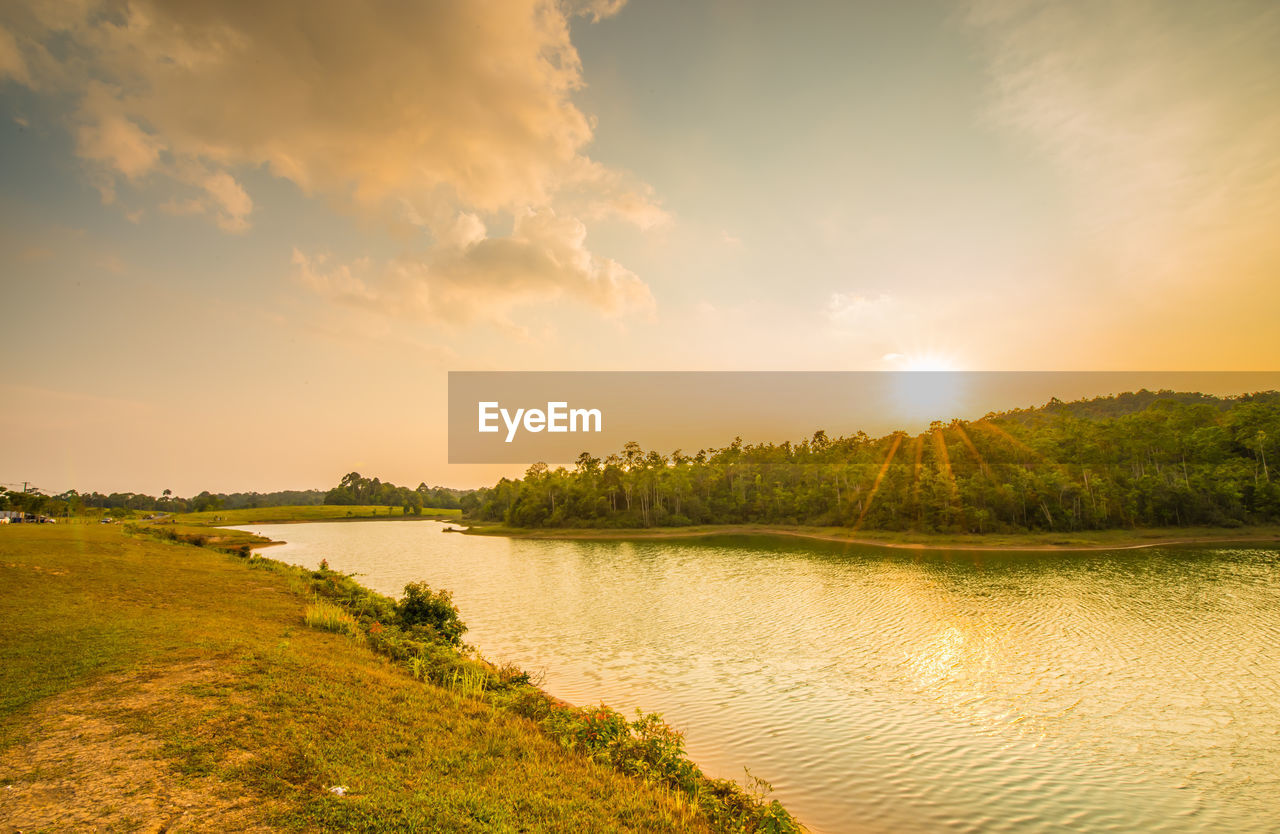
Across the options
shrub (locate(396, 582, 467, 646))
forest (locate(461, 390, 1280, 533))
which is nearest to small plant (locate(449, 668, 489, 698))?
shrub (locate(396, 582, 467, 646))

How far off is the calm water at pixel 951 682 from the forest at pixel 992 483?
112 ft

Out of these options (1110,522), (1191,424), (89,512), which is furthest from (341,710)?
(89,512)

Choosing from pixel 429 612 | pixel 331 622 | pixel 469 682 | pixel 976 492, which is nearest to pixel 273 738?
pixel 469 682

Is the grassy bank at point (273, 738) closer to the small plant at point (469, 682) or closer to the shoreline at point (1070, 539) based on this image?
the small plant at point (469, 682)

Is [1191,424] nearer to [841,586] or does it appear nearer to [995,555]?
[995,555]

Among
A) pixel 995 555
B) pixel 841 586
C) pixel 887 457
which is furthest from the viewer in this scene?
pixel 887 457

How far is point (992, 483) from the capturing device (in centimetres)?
7975

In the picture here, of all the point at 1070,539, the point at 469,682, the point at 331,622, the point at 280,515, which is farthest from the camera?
the point at 280,515

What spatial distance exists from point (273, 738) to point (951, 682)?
20.3 m

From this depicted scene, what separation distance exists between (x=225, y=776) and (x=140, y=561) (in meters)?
30.7

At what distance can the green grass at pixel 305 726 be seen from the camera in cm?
755

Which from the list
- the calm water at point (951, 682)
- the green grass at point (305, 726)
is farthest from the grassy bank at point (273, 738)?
the calm water at point (951, 682)

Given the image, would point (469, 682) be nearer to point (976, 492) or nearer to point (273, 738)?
point (273, 738)

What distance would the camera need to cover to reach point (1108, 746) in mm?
13906
